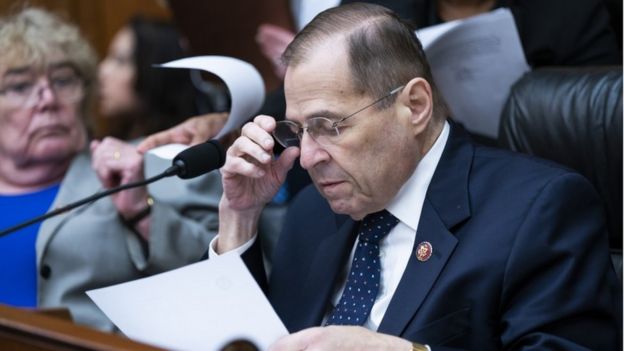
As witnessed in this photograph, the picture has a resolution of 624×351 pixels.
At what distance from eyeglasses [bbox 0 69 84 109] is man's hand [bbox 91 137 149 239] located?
0.24 m

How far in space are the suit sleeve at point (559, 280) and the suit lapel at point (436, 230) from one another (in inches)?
5.0

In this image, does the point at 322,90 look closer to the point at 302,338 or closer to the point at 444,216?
the point at 444,216

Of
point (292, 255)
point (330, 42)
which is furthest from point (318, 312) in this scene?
point (330, 42)

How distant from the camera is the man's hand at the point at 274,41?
3.13m

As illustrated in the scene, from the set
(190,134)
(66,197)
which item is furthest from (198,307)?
(66,197)

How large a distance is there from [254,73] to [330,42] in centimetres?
56

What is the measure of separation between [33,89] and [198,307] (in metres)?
1.22

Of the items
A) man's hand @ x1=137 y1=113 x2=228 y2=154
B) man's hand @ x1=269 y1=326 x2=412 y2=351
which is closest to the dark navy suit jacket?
man's hand @ x1=269 y1=326 x2=412 y2=351

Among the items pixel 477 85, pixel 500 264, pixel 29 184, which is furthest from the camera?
pixel 29 184

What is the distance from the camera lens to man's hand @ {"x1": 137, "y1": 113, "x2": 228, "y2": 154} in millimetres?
2586

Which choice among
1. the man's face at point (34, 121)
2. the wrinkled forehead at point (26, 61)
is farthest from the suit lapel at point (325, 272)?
the wrinkled forehead at point (26, 61)

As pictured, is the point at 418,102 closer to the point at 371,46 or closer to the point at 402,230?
the point at 371,46

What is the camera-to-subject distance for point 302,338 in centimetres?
172

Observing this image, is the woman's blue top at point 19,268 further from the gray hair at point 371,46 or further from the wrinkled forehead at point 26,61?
the gray hair at point 371,46
